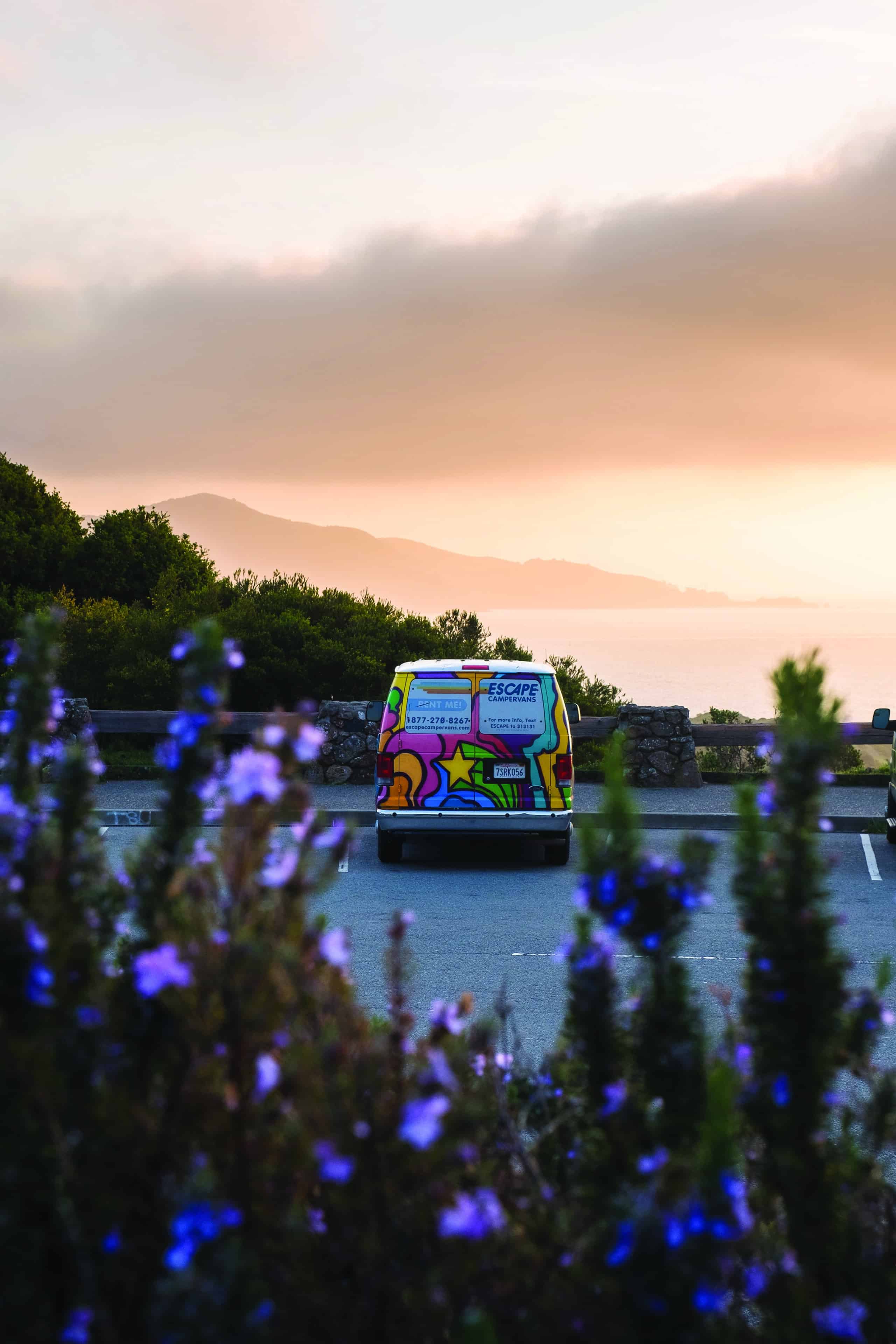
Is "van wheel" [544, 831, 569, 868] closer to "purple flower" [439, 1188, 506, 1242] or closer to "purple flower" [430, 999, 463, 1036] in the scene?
"purple flower" [430, 999, 463, 1036]

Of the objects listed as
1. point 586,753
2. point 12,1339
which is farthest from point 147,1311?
point 586,753

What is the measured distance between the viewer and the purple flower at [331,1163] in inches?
76.0

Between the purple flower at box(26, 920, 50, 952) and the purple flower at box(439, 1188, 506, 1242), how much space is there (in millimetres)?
775

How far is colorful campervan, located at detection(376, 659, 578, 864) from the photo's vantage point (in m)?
11.7

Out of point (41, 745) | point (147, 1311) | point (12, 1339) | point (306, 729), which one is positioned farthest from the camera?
point (41, 745)

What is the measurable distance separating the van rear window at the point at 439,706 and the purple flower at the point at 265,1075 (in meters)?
9.64

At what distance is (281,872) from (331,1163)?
499mm

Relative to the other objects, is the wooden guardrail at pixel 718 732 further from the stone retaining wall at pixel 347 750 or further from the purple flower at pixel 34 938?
the purple flower at pixel 34 938

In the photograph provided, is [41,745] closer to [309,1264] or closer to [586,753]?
[309,1264]

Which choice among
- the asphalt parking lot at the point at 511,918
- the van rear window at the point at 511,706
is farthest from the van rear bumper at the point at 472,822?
the van rear window at the point at 511,706

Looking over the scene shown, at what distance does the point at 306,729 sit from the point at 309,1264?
0.90m

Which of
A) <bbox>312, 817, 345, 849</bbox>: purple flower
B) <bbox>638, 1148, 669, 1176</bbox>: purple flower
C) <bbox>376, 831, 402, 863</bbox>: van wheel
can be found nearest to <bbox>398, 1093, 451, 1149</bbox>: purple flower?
<bbox>638, 1148, 669, 1176</bbox>: purple flower

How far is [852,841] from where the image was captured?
544 inches

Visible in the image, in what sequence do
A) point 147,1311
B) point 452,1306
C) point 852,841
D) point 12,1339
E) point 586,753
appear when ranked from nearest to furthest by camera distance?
point 12,1339, point 147,1311, point 452,1306, point 852,841, point 586,753
